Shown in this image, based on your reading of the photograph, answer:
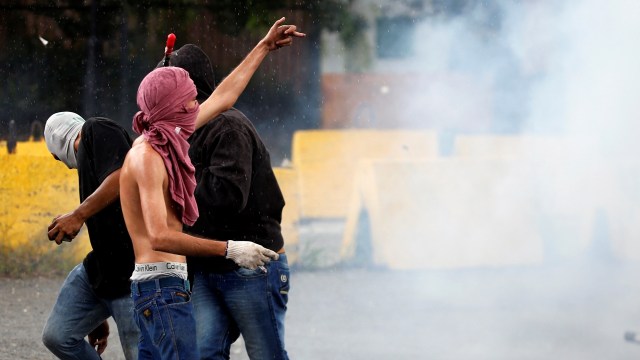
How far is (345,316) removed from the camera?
6980mm

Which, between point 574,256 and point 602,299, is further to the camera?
point 574,256

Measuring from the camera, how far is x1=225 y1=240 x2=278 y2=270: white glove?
3303mm

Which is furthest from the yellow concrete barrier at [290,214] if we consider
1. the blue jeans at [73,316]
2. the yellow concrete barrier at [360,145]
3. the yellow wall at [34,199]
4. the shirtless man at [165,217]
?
the shirtless man at [165,217]

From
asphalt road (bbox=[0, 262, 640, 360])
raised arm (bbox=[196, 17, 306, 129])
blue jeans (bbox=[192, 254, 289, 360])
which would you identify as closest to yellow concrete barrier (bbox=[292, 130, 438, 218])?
asphalt road (bbox=[0, 262, 640, 360])

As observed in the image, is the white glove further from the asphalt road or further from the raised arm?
the asphalt road

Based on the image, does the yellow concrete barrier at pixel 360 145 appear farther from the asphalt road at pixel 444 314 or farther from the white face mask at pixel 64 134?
the white face mask at pixel 64 134

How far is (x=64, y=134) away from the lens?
4090 mm

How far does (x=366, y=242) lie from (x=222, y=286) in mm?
5035

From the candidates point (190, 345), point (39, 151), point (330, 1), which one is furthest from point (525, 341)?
point (330, 1)

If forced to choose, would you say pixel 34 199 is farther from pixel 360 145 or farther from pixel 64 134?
pixel 360 145

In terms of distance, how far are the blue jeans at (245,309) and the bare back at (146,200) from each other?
18.2 inches

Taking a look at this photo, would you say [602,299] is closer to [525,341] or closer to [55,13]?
[525,341]

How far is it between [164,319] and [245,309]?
0.53m

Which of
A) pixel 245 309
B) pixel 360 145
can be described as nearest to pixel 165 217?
pixel 245 309
